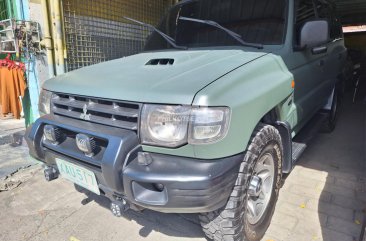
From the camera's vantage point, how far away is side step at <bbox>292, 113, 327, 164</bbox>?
9.01 ft

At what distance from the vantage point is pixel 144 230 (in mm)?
2400

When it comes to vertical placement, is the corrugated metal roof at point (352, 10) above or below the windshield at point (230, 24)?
above

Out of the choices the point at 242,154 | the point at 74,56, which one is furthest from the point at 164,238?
the point at 74,56

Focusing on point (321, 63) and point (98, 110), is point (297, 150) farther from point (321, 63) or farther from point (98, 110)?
point (98, 110)

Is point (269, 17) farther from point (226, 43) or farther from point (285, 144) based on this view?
point (285, 144)

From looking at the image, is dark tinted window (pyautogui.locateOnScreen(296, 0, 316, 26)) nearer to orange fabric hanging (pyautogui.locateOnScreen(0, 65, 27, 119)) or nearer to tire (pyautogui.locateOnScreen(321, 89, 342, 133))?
tire (pyautogui.locateOnScreen(321, 89, 342, 133))

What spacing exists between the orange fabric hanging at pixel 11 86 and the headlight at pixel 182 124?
Answer: 331cm

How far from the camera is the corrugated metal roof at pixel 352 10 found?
259 inches

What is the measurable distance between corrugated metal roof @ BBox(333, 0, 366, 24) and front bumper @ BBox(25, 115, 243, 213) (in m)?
6.32

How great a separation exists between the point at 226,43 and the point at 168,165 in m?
1.48

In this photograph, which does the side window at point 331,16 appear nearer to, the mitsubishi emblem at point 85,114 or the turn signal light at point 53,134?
the mitsubishi emblem at point 85,114

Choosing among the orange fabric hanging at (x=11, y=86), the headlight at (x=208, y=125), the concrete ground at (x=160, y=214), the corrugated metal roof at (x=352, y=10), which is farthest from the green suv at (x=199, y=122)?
the corrugated metal roof at (x=352, y=10)

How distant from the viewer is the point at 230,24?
274cm

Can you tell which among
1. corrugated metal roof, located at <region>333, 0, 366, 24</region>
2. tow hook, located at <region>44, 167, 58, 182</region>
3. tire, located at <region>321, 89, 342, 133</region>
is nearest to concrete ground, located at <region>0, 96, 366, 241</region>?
tow hook, located at <region>44, 167, 58, 182</region>
